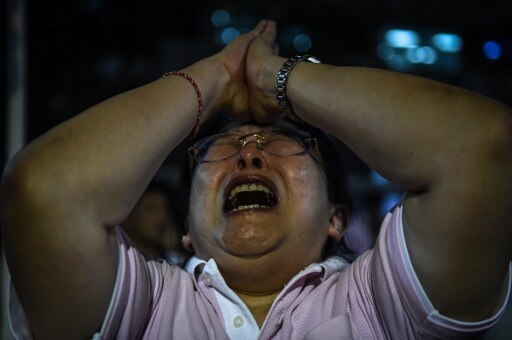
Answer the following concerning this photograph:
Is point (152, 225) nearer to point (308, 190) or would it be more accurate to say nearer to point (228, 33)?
point (308, 190)

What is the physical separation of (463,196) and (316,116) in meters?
0.42

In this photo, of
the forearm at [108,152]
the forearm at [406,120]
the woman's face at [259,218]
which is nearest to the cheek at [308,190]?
the woman's face at [259,218]

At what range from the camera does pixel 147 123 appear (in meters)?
1.37

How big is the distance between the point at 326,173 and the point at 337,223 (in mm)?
156

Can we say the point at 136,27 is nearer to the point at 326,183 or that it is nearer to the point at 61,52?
the point at 61,52

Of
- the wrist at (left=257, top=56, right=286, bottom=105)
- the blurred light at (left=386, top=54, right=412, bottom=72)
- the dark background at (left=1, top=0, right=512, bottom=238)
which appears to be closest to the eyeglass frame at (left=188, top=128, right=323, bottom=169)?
the wrist at (left=257, top=56, right=286, bottom=105)

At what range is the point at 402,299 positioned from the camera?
1.29 metres

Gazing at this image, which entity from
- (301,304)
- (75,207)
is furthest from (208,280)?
(75,207)

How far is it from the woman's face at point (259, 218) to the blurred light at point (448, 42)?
3494 millimetres

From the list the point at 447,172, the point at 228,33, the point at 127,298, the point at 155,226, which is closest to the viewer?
the point at 447,172

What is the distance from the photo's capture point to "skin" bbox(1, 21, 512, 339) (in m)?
1.20

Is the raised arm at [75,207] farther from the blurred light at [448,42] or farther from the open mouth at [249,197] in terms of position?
the blurred light at [448,42]

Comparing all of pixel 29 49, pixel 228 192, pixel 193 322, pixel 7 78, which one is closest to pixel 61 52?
pixel 29 49

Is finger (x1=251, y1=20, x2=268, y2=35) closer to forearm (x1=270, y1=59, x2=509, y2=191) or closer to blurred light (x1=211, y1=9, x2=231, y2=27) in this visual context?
forearm (x1=270, y1=59, x2=509, y2=191)
